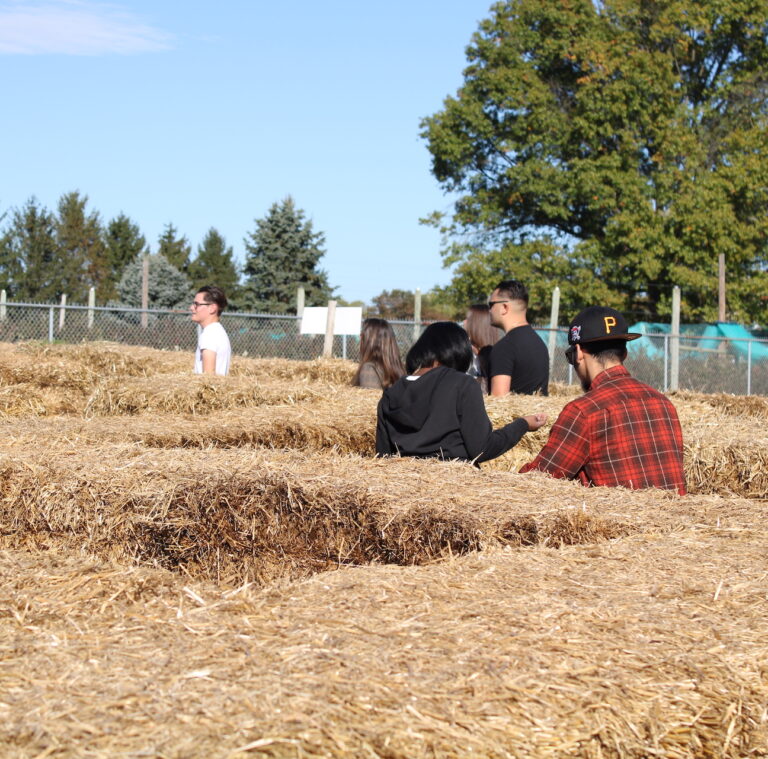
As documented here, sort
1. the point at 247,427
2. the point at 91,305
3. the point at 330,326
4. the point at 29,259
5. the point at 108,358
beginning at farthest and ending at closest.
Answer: the point at 29,259
the point at 91,305
the point at 330,326
the point at 108,358
the point at 247,427

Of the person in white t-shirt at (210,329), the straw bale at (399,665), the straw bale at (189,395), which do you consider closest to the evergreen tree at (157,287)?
the straw bale at (189,395)

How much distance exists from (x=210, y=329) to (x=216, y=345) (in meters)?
0.21

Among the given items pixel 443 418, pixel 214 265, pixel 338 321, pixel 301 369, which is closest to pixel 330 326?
pixel 338 321

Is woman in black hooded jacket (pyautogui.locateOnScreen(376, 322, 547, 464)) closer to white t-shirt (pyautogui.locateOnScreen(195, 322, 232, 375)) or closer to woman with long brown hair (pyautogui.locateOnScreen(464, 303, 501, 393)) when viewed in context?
woman with long brown hair (pyautogui.locateOnScreen(464, 303, 501, 393))

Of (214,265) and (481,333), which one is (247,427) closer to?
(481,333)

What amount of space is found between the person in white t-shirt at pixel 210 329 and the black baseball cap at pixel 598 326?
4.37 metres

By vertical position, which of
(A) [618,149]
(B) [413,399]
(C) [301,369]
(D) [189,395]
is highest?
(A) [618,149]

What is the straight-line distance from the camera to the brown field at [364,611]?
1951mm

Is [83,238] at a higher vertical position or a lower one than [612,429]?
higher

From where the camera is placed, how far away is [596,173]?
105ft

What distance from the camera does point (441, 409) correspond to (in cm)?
493

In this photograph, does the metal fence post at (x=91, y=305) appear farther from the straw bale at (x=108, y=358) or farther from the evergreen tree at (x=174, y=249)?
the evergreen tree at (x=174, y=249)

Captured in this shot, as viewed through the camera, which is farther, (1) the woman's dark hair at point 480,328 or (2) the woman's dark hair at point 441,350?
(1) the woman's dark hair at point 480,328

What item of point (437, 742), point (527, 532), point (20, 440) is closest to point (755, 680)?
point (437, 742)
